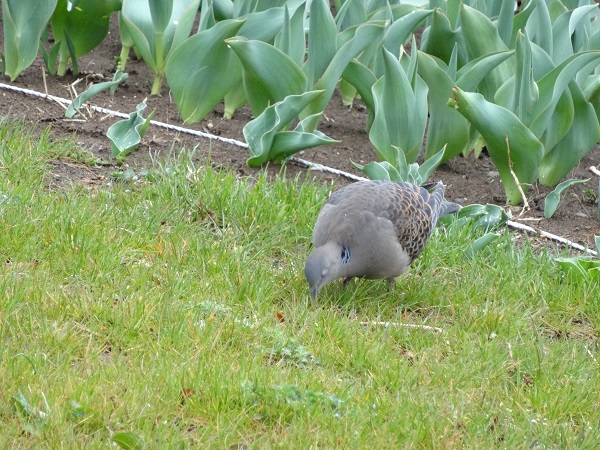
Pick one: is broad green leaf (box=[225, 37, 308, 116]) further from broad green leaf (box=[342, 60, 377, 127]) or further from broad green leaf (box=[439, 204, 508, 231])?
broad green leaf (box=[439, 204, 508, 231])

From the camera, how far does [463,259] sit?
4.70 meters

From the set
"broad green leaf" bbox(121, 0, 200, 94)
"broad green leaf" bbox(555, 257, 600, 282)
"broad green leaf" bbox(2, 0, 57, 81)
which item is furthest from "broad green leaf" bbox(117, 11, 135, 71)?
"broad green leaf" bbox(555, 257, 600, 282)

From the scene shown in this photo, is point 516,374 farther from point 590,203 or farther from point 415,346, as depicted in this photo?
point 590,203

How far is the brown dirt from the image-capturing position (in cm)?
527

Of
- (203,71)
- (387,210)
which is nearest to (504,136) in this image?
(387,210)

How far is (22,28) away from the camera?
5.63m

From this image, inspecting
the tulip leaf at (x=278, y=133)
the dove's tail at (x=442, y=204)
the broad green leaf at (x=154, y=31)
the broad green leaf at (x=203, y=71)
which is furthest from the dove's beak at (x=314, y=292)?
the broad green leaf at (x=154, y=31)

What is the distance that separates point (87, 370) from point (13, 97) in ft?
9.90

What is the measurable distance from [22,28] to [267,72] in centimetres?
153

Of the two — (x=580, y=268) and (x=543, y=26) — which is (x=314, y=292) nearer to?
(x=580, y=268)

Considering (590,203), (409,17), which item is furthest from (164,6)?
(590,203)

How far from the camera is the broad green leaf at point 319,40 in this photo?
17.3 feet

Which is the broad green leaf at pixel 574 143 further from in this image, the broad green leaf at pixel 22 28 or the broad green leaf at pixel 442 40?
the broad green leaf at pixel 22 28

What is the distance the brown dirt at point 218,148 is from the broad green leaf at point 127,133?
0.26ft
